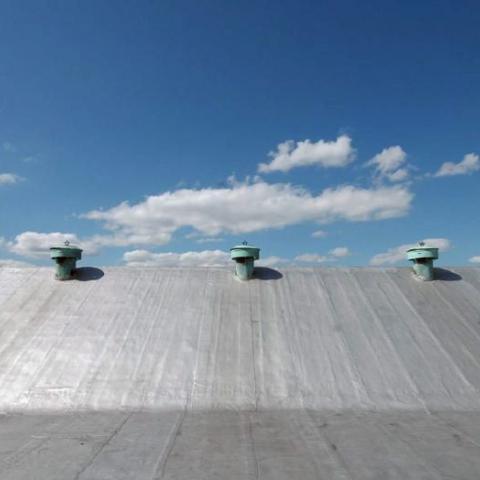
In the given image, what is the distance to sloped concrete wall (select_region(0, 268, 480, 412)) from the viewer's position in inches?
489

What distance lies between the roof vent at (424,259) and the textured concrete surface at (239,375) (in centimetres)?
53

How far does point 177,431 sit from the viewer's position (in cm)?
996

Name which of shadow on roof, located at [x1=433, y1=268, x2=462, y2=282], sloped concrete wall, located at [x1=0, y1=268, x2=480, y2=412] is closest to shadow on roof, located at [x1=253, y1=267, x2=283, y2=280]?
sloped concrete wall, located at [x1=0, y1=268, x2=480, y2=412]

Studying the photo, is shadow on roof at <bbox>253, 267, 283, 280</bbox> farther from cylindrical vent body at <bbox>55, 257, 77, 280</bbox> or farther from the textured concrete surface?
→ cylindrical vent body at <bbox>55, 257, 77, 280</bbox>

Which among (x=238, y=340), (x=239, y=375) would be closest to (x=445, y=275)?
(x=238, y=340)

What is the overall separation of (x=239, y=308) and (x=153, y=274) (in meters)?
4.30

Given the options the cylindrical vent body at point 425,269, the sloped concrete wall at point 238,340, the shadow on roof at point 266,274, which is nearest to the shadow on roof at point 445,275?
the sloped concrete wall at point 238,340

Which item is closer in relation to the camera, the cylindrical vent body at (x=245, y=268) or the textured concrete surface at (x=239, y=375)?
the textured concrete surface at (x=239, y=375)

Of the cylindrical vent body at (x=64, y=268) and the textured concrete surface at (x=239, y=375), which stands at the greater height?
the cylindrical vent body at (x=64, y=268)

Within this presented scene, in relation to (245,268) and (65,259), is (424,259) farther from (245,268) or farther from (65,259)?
(65,259)

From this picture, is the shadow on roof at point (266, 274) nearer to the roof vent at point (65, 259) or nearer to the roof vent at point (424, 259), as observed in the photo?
the roof vent at point (424, 259)

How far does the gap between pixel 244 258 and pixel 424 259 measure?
7.35m

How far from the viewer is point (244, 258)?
58.6 feet

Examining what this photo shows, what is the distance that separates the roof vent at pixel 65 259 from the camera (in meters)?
17.9
